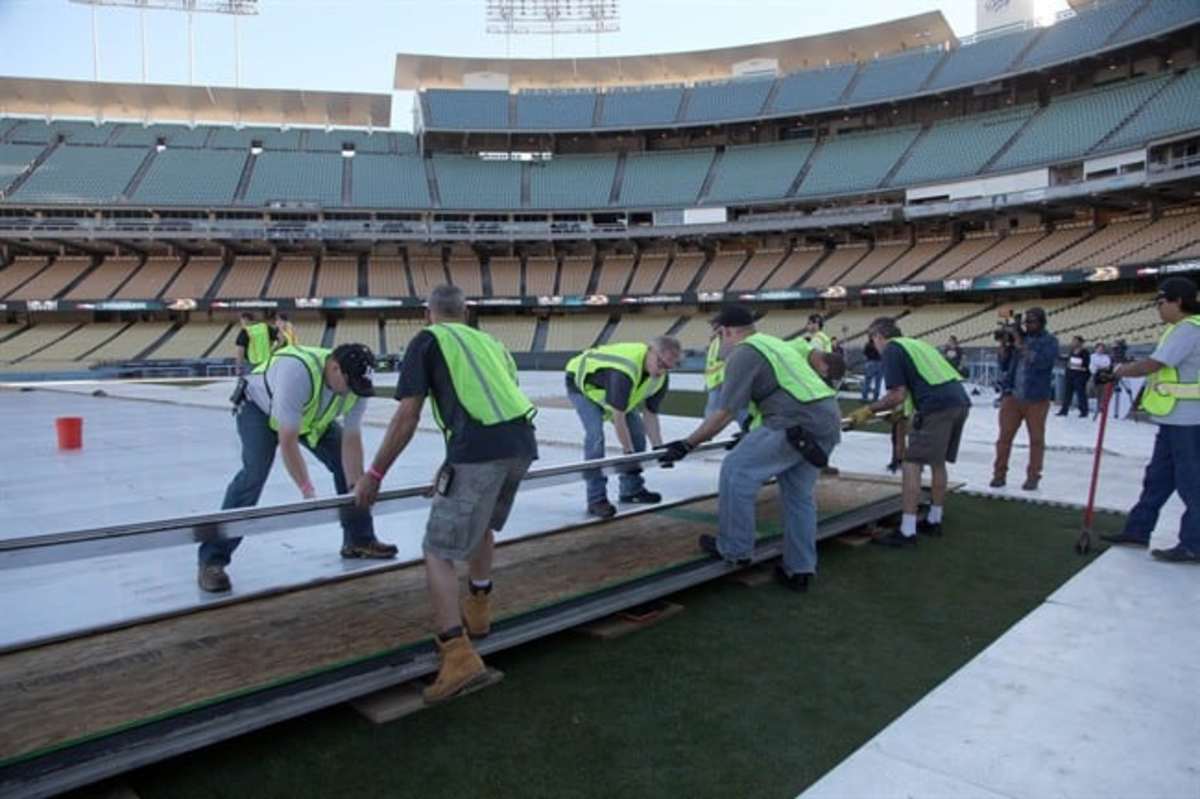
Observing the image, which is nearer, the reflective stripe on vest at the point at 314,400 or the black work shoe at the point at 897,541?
the reflective stripe on vest at the point at 314,400

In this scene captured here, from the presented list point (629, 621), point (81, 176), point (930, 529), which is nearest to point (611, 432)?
point (930, 529)

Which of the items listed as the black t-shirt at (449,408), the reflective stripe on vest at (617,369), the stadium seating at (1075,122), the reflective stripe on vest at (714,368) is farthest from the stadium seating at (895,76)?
the black t-shirt at (449,408)

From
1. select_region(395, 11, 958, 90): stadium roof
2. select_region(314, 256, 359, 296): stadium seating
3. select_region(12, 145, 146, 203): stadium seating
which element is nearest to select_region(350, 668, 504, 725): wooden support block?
select_region(314, 256, 359, 296): stadium seating

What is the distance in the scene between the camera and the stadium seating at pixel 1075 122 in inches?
1222

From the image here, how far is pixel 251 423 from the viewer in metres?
4.23

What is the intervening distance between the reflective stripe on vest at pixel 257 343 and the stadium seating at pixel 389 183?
3226 cm

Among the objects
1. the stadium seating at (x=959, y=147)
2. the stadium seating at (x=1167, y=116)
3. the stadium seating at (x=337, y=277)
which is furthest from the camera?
the stadium seating at (x=337, y=277)

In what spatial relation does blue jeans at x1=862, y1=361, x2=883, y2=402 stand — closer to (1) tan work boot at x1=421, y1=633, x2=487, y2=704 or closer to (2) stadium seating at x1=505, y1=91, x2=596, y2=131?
(1) tan work boot at x1=421, y1=633, x2=487, y2=704

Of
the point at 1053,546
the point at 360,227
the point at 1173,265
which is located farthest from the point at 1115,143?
the point at 360,227

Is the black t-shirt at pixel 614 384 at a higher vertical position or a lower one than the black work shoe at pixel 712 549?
higher

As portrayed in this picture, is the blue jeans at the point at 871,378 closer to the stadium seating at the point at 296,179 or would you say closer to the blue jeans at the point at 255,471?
the blue jeans at the point at 255,471

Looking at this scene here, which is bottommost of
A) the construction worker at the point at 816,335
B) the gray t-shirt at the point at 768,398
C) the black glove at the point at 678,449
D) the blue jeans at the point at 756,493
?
the blue jeans at the point at 756,493

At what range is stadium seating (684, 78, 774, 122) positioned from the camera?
142 ft

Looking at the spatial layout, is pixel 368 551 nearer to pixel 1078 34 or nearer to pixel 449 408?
pixel 449 408
